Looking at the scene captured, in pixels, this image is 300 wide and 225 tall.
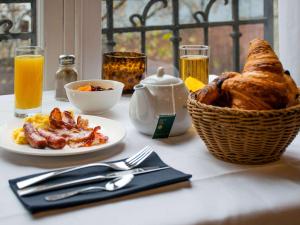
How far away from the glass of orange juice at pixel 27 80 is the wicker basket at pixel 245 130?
0.45 meters

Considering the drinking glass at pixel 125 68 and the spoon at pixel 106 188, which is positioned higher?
the drinking glass at pixel 125 68

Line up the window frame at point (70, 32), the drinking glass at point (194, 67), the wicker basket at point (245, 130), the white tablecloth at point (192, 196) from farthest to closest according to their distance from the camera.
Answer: the window frame at point (70, 32), the drinking glass at point (194, 67), the wicker basket at point (245, 130), the white tablecloth at point (192, 196)

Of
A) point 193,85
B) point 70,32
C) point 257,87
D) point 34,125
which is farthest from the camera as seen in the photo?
point 70,32

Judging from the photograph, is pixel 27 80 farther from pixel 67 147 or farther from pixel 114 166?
pixel 114 166

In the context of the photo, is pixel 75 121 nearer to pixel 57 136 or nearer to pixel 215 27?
pixel 57 136

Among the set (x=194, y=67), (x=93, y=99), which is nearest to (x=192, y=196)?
(x=93, y=99)

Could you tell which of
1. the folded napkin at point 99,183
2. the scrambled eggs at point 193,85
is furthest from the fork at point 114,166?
the scrambled eggs at point 193,85

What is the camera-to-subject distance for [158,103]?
3.43 feet

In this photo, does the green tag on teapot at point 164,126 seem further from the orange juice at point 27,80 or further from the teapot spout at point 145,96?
the orange juice at point 27,80

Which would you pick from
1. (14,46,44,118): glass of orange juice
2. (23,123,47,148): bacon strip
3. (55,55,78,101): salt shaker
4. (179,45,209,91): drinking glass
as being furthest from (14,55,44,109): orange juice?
(179,45,209,91): drinking glass

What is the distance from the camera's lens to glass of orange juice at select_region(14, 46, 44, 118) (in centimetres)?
122

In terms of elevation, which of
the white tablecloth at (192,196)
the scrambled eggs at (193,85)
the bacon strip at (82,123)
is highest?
the scrambled eggs at (193,85)

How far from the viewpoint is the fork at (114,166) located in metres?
0.79

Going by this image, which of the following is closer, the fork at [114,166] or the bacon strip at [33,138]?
the fork at [114,166]
